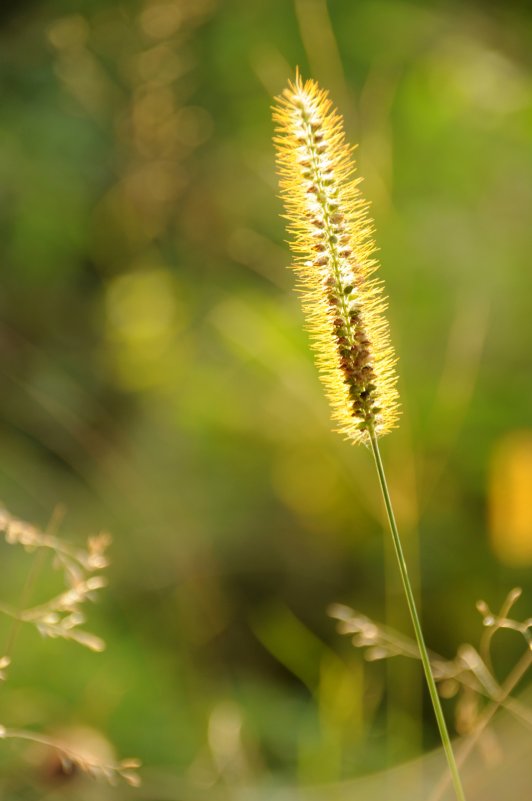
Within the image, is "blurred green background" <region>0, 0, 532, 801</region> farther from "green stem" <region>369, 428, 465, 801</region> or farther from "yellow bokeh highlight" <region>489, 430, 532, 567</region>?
"green stem" <region>369, 428, 465, 801</region>

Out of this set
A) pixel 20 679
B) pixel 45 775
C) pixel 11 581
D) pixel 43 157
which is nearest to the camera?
pixel 45 775

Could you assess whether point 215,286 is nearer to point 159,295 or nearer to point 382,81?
point 159,295

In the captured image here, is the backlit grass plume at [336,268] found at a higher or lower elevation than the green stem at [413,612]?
higher

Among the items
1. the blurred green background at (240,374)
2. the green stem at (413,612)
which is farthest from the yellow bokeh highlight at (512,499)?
the green stem at (413,612)

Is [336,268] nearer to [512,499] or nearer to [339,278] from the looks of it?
[339,278]

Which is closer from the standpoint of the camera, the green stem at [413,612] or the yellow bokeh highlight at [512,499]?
the green stem at [413,612]

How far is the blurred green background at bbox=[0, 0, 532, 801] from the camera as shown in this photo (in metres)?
1.45

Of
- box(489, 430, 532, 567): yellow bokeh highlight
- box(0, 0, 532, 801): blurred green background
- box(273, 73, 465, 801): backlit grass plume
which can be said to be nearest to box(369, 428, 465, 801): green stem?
box(273, 73, 465, 801): backlit grass plume

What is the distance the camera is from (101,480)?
6.19 ft

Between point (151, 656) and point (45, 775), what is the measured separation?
461 mm

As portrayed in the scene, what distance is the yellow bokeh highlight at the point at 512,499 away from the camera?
149 cm

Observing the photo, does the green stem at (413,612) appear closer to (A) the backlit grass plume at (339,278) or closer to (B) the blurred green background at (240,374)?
(A) the backlit grass plume at (339,278)

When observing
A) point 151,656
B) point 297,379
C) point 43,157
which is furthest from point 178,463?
point 43,157

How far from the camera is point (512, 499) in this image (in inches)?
59.9
